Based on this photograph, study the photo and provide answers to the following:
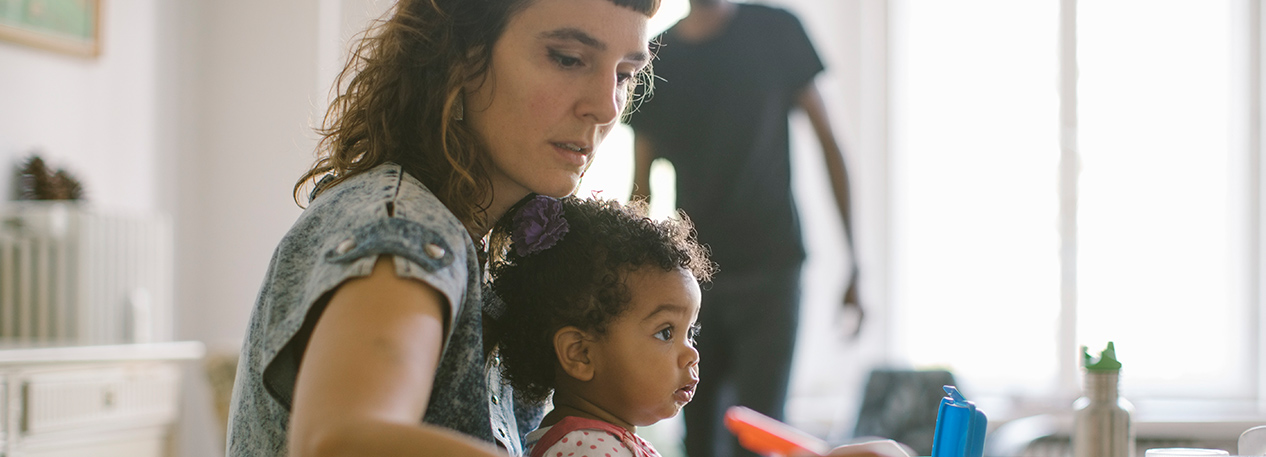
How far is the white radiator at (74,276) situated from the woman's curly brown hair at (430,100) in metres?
2.28

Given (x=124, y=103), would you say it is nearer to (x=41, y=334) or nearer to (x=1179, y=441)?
(x=41, y=334)

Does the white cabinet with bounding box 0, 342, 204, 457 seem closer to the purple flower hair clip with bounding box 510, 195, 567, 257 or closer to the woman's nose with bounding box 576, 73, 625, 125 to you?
the purple flower hair clip with bounding box 510, 195, 567, 257

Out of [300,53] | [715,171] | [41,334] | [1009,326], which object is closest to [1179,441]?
[1009,326]

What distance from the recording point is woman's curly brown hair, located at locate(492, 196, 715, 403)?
0.98 meters

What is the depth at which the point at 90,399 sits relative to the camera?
Answer: 97.3 inches

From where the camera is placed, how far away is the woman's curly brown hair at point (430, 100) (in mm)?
791

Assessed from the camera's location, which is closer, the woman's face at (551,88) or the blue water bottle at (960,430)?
the blue water bottle at (960,430)

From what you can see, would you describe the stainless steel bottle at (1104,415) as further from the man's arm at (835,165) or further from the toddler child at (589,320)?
the man's arm at (835,165)

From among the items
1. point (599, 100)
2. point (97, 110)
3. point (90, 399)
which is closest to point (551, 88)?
point (599, 100)

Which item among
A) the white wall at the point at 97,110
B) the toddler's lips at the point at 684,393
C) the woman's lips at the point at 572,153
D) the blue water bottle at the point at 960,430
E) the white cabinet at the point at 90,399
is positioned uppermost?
the white wall at the point at 97,110

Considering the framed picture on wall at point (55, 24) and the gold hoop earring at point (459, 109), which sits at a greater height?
the framed picture on wall at point (55, 24)

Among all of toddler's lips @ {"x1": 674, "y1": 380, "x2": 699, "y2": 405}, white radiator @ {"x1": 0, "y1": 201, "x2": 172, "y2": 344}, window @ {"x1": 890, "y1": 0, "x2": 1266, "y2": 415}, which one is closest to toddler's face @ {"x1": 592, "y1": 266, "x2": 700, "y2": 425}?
toddler's lips @ {"x1": 674, "y1": 380, "x2": 699, "y2": 405}

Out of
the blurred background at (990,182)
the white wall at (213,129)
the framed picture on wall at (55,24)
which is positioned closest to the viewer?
the framed picture on wall at (55,24)

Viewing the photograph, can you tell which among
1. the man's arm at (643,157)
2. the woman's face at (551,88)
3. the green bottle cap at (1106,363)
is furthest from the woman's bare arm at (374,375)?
the man's arm at (643,157)
